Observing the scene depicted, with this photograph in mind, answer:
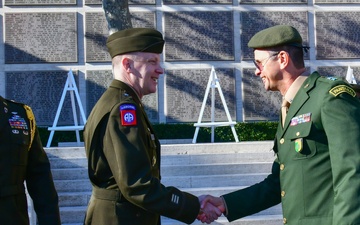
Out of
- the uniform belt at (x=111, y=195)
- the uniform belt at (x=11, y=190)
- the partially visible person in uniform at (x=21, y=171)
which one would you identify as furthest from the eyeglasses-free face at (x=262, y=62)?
the uniform belt at (x=11, y=190)

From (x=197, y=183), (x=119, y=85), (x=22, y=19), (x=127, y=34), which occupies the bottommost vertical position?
(x=197, y=183)

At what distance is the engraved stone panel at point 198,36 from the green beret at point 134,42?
29.6 ft

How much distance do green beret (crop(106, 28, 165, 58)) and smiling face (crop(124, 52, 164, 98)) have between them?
0.12 ft

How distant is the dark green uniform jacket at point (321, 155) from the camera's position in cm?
261

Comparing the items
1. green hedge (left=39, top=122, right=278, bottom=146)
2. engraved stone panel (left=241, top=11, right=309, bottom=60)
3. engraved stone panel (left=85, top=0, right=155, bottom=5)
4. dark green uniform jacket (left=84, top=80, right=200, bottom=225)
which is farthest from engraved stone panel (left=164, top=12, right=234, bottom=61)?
dark green uniform jacket (left=84, top=80, right=200, bottom=225)

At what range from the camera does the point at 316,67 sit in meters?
12.8

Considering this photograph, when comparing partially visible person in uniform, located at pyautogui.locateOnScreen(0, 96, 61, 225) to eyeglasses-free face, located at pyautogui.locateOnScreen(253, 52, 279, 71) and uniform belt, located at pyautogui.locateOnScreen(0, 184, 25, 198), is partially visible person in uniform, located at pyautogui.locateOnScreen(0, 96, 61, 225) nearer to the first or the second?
uniform belt, located at pyautogui.locateOnScreen(0, 184, 25, 198)

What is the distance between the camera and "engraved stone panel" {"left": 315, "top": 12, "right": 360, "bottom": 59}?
1278 cm

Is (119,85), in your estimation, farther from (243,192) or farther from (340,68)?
(340,68)

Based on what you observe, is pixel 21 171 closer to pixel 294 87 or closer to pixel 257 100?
pixel 294 87

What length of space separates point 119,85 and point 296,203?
1.07m

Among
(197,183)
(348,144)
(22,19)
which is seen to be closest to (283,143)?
(348,144)

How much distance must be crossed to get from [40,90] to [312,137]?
964 cm

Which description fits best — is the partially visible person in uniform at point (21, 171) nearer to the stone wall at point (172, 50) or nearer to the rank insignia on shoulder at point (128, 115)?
the rank insignia on shoulder at point (128, 115)
